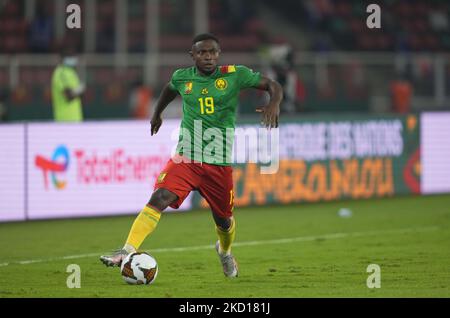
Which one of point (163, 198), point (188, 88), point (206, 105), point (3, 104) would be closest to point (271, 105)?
point (206, 105)

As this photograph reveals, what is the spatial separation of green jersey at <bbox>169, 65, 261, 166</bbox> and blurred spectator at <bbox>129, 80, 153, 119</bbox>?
12.9m

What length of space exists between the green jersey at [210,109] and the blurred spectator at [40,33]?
14681mm

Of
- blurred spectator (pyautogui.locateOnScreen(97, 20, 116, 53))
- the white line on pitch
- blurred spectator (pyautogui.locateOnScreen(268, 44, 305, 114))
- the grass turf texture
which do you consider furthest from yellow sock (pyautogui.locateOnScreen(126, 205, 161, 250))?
blurred spectator (pyautogui.locateOnScreen(97, 20, 116, 53))

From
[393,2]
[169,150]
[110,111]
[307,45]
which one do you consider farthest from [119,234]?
[393,2]

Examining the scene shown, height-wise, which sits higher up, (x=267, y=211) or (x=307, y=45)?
(x=307, y=45)

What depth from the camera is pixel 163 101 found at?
10164 millimetres

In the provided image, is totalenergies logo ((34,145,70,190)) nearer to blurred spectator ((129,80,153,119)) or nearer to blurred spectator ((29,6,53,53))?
blurred spectator ((129,80,153,119))

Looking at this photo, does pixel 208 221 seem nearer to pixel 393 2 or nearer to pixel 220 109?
pixel 220 109

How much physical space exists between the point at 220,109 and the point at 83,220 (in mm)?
6271

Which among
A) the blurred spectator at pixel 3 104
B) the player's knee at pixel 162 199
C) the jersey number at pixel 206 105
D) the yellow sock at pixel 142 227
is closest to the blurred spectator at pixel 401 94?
the blurred spectator at pixel 3 104

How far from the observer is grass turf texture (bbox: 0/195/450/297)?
923 centimetres

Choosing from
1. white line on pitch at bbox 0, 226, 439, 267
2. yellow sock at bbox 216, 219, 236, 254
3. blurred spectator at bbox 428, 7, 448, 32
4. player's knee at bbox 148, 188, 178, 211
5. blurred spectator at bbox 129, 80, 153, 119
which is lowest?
white line on pitch at bbox 0, 226, 439, 267

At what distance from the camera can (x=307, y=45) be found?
97.7 ft

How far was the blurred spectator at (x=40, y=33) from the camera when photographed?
24.1 meters
